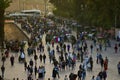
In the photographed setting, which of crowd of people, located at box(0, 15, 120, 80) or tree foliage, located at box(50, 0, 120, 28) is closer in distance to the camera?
crowd of people, located at box(0, 15, 120, 80)

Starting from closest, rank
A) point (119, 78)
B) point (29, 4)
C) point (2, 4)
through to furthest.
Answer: point (119, 78) → point (2, 4) → point (29, 4)

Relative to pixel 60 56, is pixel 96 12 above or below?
above

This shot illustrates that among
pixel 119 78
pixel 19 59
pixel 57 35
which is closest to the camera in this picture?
pixel 119 78

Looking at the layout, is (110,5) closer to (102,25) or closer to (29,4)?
(102,25)

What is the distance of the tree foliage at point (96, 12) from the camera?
63416 millimetres

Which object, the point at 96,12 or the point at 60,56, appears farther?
the point at 96,12

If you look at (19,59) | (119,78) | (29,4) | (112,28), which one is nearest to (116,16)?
(112,28)

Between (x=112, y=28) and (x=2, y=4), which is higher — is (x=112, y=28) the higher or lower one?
the lower one

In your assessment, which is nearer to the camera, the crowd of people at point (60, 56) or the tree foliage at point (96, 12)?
the crowd of people at point (60, 56)

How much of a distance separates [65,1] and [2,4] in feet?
169

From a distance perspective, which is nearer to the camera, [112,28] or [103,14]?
[112,28]

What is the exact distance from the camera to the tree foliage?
63.4m

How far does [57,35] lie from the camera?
5741 cm

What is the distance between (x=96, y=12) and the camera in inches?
2813
